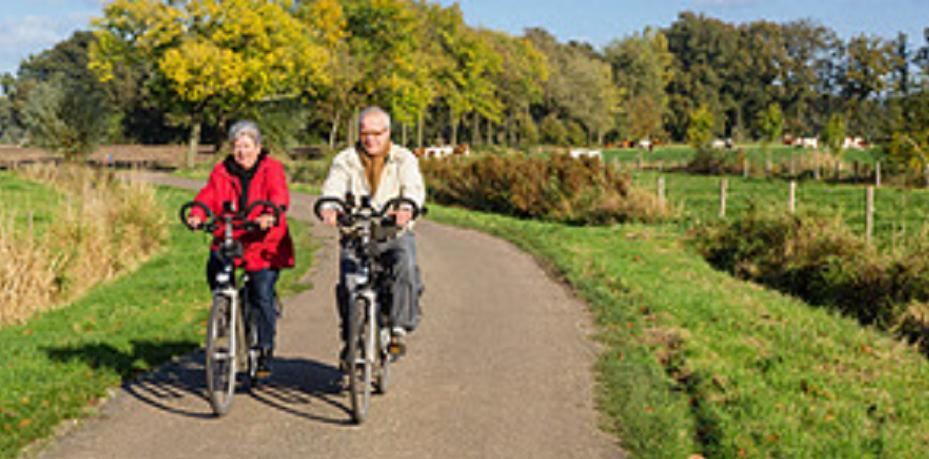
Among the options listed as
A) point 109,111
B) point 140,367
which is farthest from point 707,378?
point 109,111

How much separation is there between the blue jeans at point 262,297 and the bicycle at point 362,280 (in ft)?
2.37

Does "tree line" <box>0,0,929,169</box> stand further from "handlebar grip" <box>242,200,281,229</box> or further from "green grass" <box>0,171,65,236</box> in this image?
"handlebar grip" <box>242,200,281,229</box>

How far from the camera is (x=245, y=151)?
22.1 ft

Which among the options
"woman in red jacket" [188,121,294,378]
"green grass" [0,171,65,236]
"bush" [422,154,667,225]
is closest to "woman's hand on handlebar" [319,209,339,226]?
"woman in red jacket" [188,121,294,378]

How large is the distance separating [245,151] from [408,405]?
7.13 feet

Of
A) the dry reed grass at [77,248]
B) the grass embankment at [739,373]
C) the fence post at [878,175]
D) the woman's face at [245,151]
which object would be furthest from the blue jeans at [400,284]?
the fence post at [878,175]

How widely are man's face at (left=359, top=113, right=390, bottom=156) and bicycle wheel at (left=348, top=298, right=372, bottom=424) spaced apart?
108 centimetres

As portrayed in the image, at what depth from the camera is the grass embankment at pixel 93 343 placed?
6.50 metres

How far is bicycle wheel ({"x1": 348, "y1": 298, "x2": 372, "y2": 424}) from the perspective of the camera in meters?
6.11

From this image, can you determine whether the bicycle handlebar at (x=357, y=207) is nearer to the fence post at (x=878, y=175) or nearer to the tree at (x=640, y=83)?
the fence post at (x=878, y=175)

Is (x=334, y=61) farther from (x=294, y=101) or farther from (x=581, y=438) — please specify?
(x=581, y=438)

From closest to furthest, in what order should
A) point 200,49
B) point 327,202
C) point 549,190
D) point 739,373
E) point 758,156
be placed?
point 327,202 < point 739,373 < point 549,190 < point 200,49 < point 758,156

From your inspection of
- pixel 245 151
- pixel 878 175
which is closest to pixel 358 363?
pixel 245 151

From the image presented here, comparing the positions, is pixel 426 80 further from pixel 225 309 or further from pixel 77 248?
pixel 225 309
